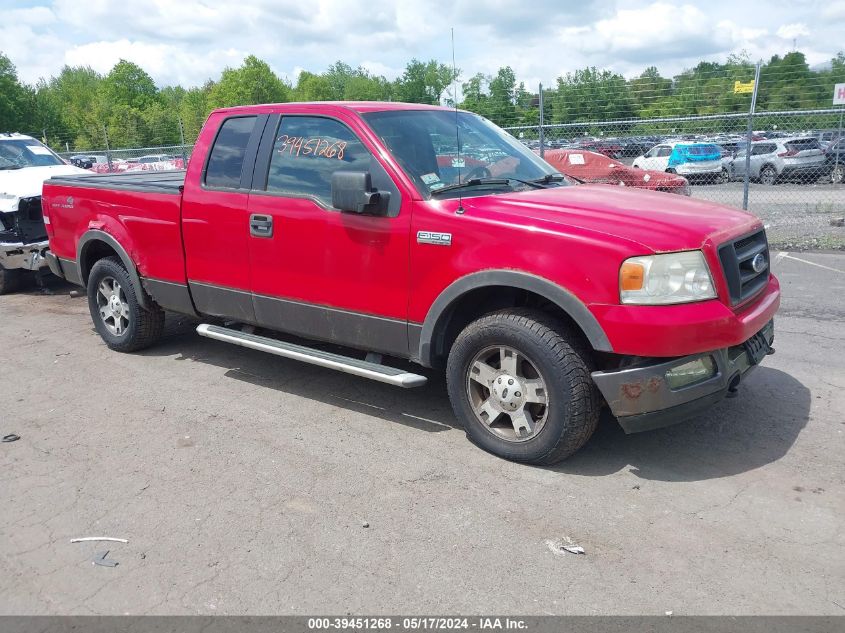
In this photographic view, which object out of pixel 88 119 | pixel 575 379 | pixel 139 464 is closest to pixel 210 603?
pixel 139 464

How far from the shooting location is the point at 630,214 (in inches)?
155

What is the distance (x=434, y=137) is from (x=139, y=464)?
8.93ft

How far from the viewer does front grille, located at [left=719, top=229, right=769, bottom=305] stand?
3795 mm

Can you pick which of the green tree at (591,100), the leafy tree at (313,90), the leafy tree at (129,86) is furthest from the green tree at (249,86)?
the green tree at (591,100)

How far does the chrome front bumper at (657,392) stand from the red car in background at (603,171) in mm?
12951

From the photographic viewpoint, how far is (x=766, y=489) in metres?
3.73

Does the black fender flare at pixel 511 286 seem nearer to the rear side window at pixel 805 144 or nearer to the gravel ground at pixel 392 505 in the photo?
the gravel ground at pixel 392 505

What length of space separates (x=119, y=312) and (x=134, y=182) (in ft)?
3.73

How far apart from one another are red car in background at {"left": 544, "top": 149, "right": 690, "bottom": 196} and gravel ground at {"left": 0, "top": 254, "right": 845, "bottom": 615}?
37.6 feet

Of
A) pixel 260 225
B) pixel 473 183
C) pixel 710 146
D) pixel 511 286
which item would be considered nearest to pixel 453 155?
pixel 473 183

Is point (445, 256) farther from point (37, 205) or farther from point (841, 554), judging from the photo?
point (37, 205)

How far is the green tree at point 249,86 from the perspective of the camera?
6994 cm

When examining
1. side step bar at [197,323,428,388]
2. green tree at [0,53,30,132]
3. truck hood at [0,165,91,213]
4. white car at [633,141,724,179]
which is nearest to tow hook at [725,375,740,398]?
side step bar at [197,323,428,388]

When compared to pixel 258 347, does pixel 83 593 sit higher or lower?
lower
